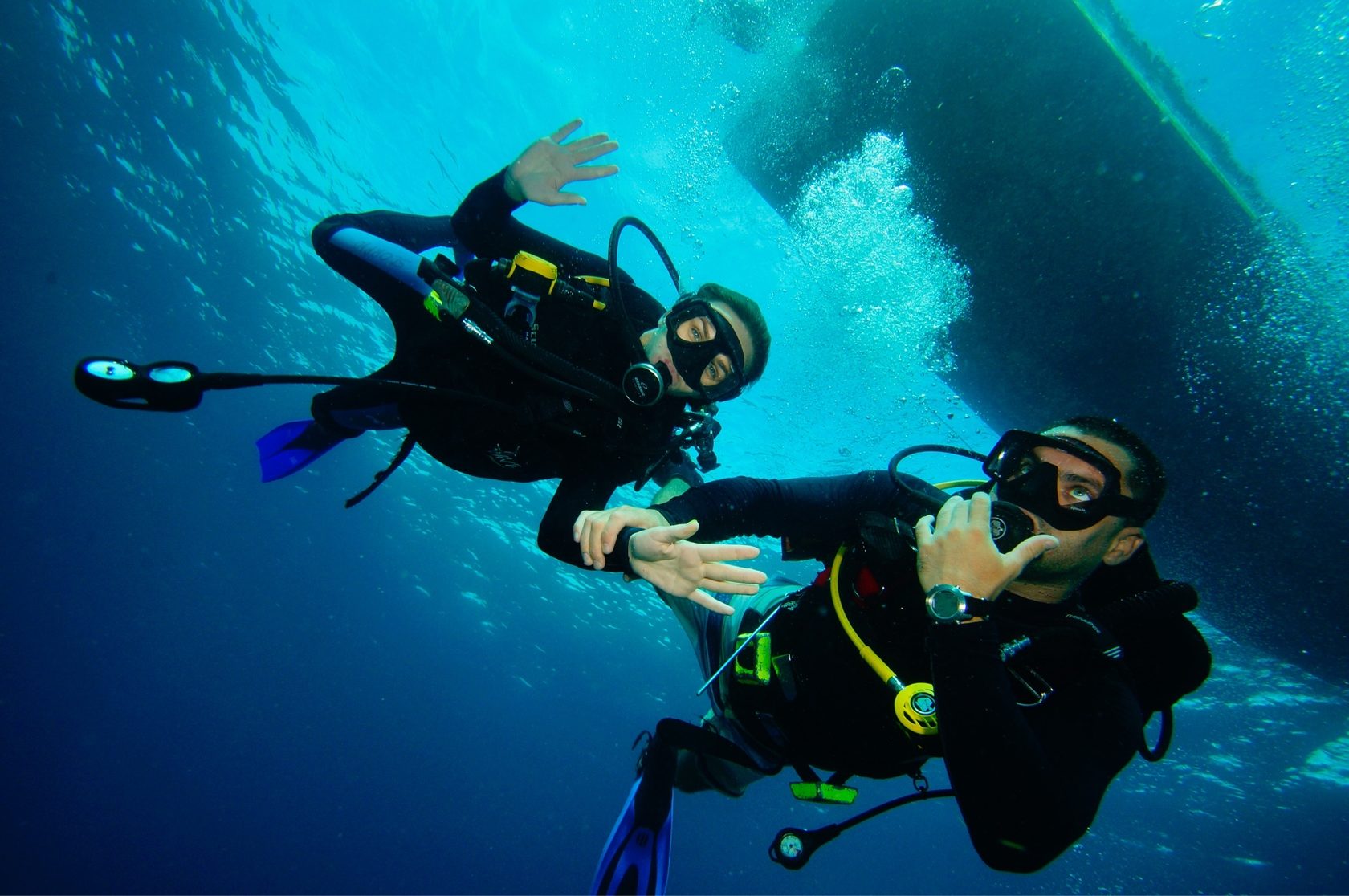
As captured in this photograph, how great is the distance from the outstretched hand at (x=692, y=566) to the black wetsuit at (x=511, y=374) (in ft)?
3.50

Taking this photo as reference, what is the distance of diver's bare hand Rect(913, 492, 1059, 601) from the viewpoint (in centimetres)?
202

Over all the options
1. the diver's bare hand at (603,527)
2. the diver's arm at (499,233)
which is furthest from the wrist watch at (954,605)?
the diver's arm at (499,233)

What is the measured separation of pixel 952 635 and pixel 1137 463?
185cm

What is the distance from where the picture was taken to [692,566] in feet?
7.55

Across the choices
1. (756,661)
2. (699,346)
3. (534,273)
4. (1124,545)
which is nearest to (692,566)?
(756,661)

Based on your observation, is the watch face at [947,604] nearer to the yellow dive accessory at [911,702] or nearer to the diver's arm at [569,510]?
the yellow dive accessory at [911,702]

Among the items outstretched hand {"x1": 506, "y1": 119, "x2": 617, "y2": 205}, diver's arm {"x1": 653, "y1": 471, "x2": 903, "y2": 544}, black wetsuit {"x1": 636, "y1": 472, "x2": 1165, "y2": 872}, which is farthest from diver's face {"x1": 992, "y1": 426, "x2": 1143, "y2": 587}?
outstretched hand {"x1": 506, "y1": 119, "x2": 617, "y2": 205}

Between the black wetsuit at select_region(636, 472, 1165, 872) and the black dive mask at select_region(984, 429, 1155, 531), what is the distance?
0.48m

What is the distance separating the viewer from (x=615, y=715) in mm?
38219

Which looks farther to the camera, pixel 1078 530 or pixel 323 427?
pixel 323 427

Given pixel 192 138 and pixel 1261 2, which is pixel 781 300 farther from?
pixel 192 138

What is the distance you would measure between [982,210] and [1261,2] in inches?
121

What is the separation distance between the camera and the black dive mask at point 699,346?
3785mm

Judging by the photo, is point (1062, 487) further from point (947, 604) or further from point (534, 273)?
point (534, 273)
